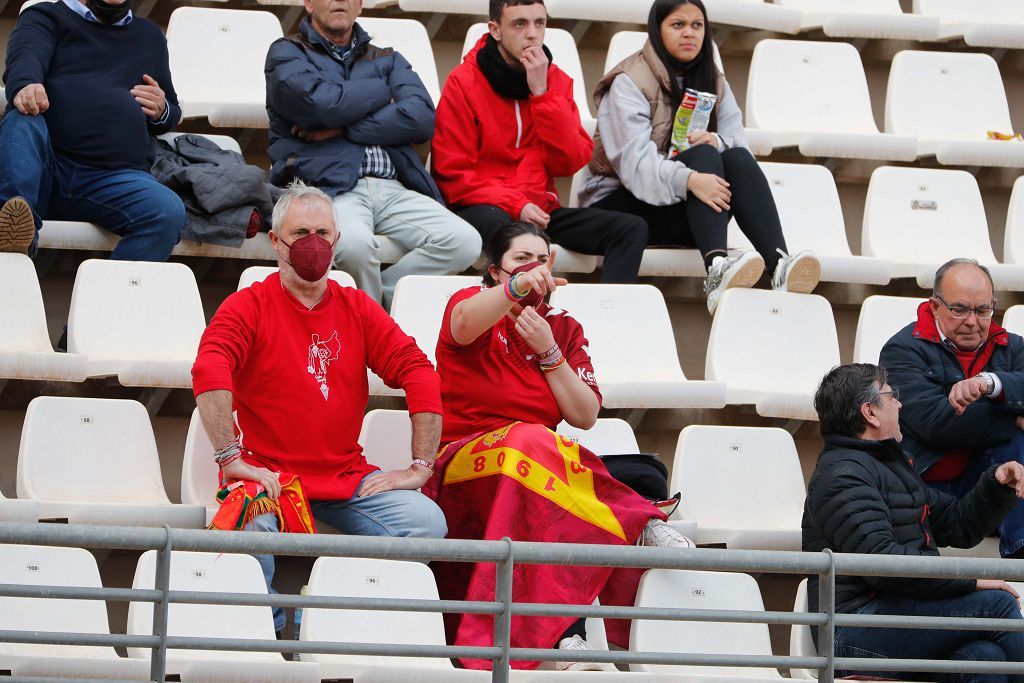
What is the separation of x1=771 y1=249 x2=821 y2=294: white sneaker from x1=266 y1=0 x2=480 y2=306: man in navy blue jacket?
3.06 feet

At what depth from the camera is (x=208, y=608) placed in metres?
3.46

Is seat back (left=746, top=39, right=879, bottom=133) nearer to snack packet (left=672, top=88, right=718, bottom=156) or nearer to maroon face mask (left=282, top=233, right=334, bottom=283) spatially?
snack packet (left=672, top=88, right=718, bottom=156)

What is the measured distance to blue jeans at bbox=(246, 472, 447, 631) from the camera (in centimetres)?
373

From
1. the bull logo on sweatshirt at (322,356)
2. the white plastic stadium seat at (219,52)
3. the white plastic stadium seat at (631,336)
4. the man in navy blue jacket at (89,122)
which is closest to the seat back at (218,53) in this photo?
the white plastic stadium seat at (219,52)

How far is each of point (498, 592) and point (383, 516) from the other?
725mm

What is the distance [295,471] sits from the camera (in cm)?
383

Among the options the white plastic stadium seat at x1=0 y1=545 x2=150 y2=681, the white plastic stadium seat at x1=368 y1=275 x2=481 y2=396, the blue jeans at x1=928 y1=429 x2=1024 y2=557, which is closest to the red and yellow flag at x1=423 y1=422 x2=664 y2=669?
A: the white plastic stadium seat at x1=368 y1=275 x2=481 y2=396

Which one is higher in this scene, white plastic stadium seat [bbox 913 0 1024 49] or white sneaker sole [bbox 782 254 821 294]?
white plastic stadium seat [bbox 913 0 1024 49]

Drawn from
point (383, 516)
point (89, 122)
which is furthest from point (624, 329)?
point (89, 122)

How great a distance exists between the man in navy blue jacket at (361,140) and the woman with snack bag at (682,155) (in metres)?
0.61

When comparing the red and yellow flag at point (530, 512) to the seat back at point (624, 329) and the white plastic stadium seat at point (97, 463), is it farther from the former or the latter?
the seat back at point (624, 329)

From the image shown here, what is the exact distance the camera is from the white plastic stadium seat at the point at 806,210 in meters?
5.52

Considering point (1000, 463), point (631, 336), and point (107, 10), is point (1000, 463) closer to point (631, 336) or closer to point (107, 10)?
point (631, 336)

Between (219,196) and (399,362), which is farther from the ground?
(219,196)
